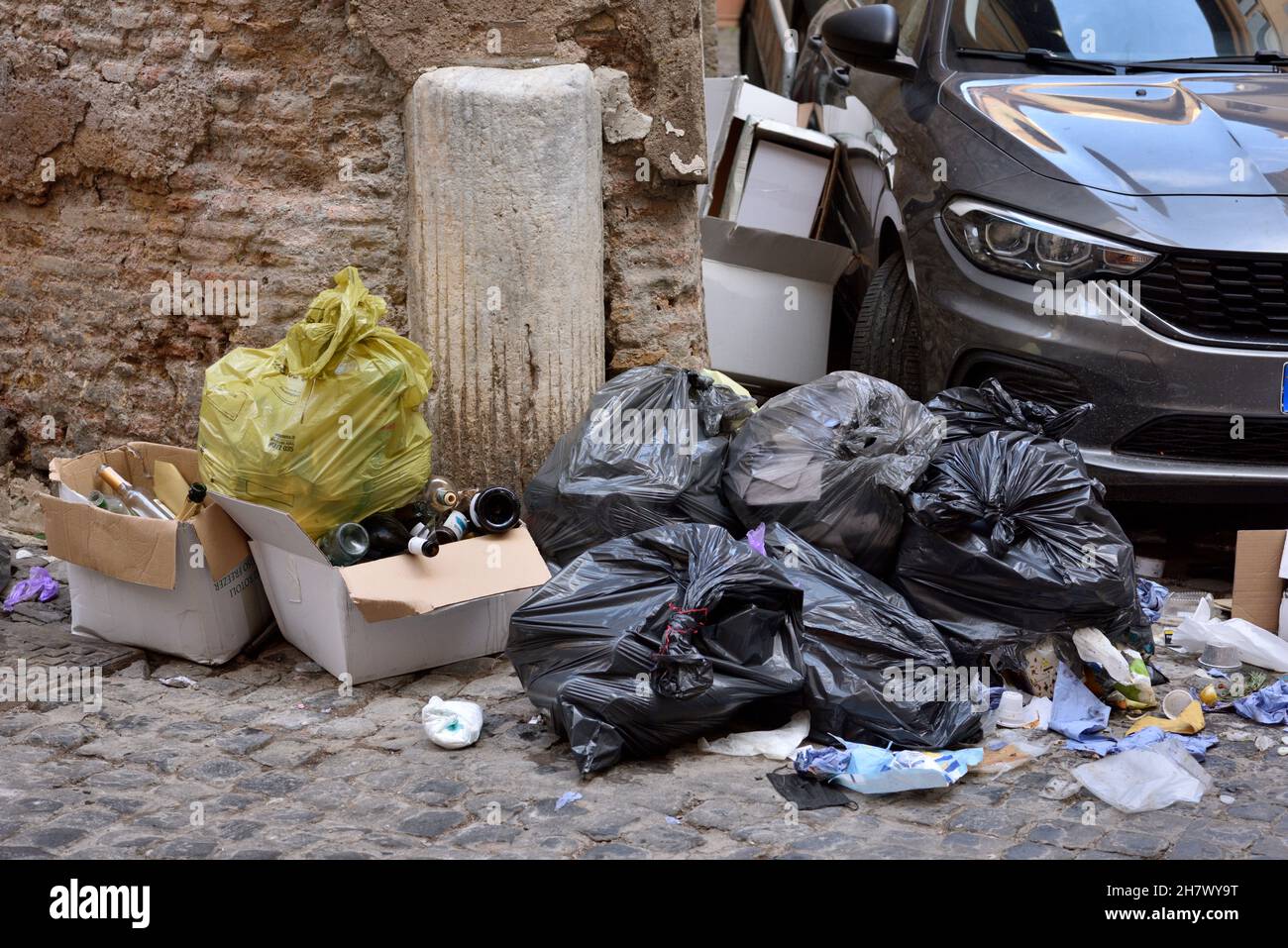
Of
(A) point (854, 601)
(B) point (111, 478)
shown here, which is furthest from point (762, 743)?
(B) point (111, 478)

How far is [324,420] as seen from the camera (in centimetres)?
355

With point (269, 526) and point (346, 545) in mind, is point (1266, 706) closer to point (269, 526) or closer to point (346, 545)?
point (346, 545)

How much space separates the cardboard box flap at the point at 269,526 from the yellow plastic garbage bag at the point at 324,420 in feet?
0.16

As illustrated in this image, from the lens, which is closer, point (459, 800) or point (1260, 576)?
point (459, 800)

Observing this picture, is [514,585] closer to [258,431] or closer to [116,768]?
[258,431]

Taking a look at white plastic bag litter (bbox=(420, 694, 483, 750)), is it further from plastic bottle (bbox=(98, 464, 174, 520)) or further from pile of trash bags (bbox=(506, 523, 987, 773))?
plastic bottle (bbox=(98, 464, 174, 520))

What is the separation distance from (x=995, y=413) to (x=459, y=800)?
186 cm

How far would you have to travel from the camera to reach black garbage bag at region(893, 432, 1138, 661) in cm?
343

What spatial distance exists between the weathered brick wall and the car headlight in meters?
0.83

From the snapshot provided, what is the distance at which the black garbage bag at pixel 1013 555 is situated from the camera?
3.43m

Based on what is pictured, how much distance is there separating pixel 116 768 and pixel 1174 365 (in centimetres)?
295

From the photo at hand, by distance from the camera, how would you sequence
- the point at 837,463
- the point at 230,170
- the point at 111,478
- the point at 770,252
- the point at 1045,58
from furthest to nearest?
the point at 770,252 < the point at 1045,58 < the point at 230,170 < the point at 111,478 < the point at 837,463

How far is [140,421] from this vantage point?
14.9 ft

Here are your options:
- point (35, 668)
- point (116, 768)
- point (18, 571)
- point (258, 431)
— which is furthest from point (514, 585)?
point (18, 571)
